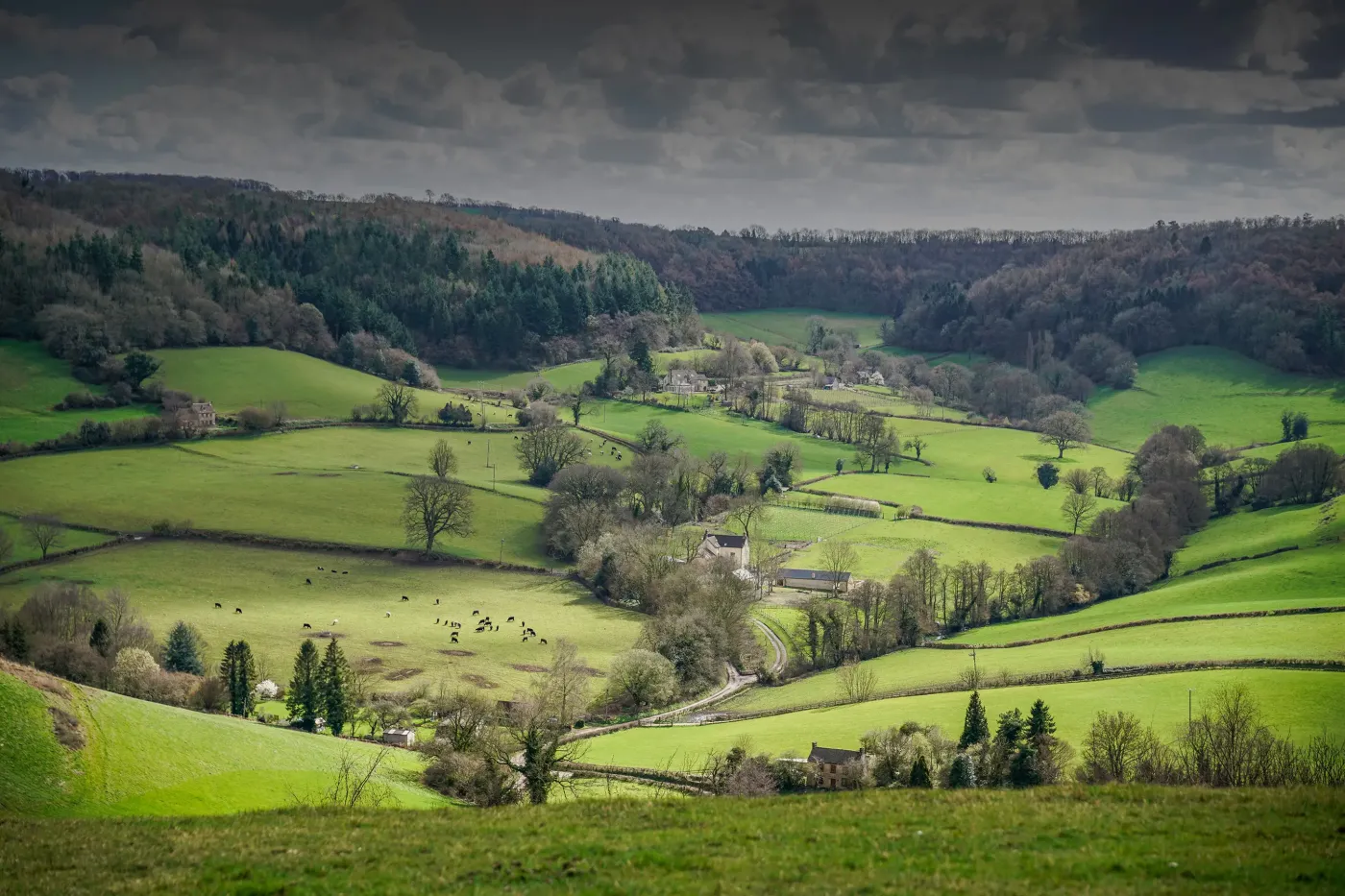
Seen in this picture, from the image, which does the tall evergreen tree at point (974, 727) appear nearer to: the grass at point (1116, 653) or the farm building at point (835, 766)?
the farm building at point (835, 766)

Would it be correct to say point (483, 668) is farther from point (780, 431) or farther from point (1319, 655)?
point (780, 431)

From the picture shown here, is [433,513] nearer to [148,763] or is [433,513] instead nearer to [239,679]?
[239,679]

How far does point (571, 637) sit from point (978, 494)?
5735 cm

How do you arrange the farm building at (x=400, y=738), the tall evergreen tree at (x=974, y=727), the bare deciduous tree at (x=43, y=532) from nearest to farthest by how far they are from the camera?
the tall evergreen tree at (x=974, y=727)
the farm building at (x=400, y=738)
the bare deciduous tree at (x=43, y=532)

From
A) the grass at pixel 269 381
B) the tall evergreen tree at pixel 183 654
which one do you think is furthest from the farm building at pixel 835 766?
the grass at pixel 269 381

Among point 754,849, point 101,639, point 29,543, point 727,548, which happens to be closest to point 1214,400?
point 727,548

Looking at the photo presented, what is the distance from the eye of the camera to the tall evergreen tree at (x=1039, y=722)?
4962 centimetres

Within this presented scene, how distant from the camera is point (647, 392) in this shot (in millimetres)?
166000

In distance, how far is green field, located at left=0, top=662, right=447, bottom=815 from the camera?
33.4 metres

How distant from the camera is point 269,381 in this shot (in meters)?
142

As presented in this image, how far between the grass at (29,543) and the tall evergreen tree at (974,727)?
217 ft

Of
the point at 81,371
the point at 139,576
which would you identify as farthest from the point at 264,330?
the point at 139,576

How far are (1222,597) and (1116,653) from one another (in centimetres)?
1751

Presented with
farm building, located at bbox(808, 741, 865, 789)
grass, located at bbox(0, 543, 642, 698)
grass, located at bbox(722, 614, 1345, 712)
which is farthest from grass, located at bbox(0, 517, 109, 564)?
farm building, located at bbox(808, 741, 865, 789)
